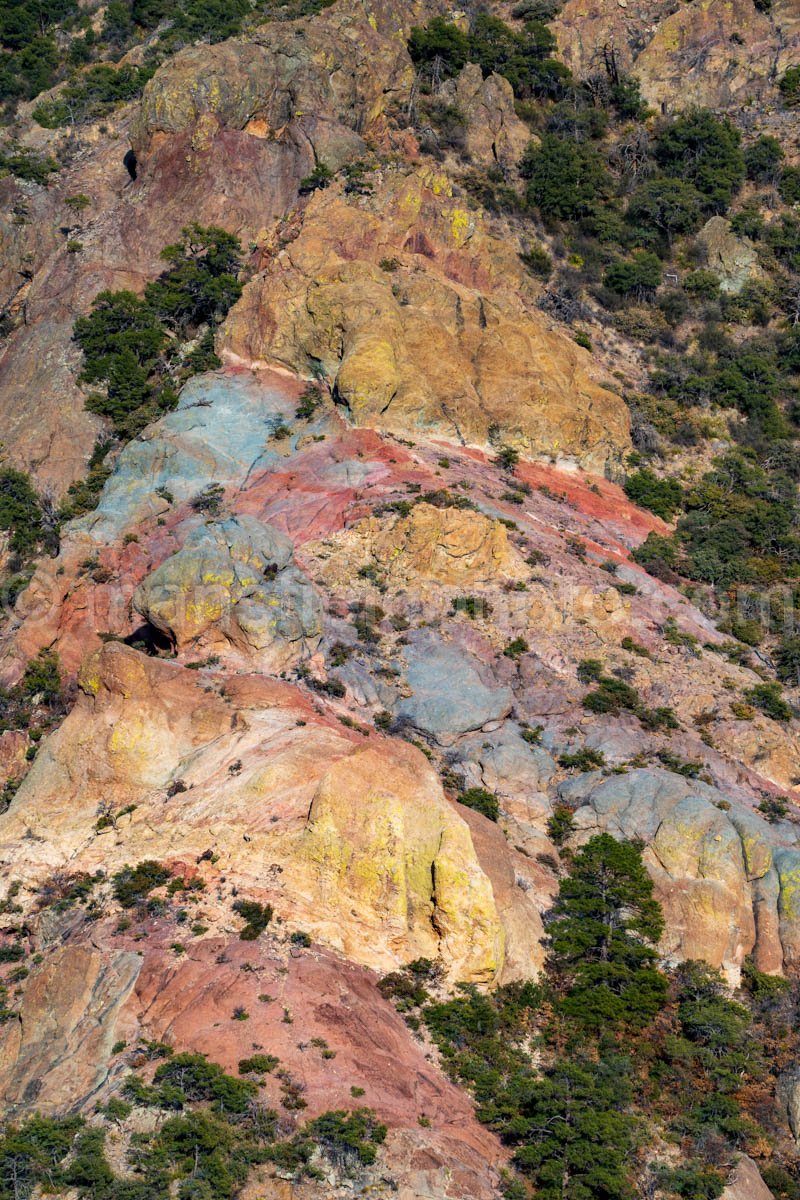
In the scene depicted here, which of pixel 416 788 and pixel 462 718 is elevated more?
pixel 416 788

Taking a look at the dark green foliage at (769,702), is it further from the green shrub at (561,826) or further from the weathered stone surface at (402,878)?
the weathered stone surface at (402,878)

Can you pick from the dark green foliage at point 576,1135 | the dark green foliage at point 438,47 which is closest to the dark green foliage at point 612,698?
the dark green foliage at point 576,1135

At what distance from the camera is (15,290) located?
73.9 metres

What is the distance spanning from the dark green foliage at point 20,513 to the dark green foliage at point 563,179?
35.3 meters

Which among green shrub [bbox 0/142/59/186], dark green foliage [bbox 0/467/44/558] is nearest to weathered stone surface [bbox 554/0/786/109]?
green shrub [bbox 0/142/59/186]

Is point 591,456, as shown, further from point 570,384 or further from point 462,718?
point 462,718

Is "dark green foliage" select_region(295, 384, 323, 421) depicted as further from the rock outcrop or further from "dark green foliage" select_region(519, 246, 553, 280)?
"dark green foliage" select_region(519, 246, 553, 280)

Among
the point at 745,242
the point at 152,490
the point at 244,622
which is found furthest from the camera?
the point at 745,242

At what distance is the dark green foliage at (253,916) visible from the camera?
38.0 m

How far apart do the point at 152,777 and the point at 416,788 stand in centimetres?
817

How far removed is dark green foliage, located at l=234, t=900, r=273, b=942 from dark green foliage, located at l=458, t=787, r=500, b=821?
9044mm

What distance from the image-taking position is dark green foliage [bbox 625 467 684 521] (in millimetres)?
65438

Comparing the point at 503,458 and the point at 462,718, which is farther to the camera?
the point at 503,458

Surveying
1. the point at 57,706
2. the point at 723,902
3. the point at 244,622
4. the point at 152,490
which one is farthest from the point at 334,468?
the point at 723,902
